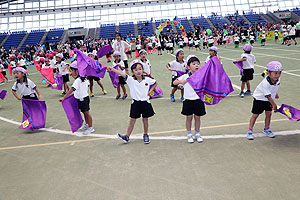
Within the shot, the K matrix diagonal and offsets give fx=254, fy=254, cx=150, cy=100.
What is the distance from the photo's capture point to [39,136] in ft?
21.0

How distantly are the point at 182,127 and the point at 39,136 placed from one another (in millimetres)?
3586

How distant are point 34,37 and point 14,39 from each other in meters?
3.86

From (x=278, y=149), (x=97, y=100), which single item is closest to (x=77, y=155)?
(x=278, y=149)

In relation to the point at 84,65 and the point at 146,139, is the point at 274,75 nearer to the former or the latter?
the point at 146,139

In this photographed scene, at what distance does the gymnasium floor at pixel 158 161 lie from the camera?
361 cm

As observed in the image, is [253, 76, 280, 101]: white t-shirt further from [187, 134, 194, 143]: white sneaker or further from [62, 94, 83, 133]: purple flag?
[62, 94, 83, 133]: purple flag

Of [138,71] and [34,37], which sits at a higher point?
[34,37]

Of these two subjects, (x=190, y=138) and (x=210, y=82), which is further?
(x=190, y=138)

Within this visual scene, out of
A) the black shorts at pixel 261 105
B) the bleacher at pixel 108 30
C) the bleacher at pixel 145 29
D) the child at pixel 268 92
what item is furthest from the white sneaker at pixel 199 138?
the bleacher at pixel 108 30

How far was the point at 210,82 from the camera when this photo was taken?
4.97 meters

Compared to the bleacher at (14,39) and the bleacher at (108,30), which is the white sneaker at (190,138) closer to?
the bleacher at (108,30)

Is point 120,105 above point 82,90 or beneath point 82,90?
beneath

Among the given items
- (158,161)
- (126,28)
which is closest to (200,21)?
(126,28)

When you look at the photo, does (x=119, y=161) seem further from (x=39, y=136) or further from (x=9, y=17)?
(x=9, y=17)
